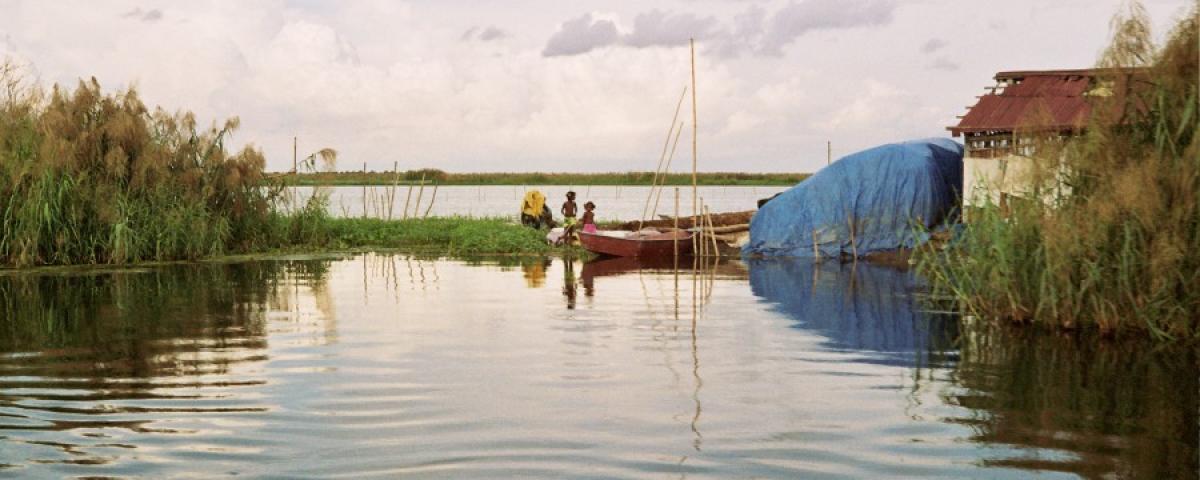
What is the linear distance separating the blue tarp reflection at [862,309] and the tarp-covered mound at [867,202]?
3.45 feet

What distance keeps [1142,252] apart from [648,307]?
18.7 ft

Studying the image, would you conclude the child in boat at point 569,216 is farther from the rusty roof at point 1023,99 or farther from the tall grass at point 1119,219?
the tall grass at point 1119,219

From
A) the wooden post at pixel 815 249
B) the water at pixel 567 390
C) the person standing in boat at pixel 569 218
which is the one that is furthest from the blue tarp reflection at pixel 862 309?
the person standing in boat at pixel 569 218

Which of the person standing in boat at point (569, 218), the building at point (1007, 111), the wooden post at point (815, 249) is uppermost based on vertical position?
the building at point (1007, 111)

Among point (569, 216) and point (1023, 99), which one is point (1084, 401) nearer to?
point (1023, 99)

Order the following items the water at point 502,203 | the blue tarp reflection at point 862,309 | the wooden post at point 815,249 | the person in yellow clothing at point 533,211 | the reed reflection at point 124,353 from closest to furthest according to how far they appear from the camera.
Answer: the reed reflection at point 124,353, the blue tarp reflection at point 862,309, the wooden post at point 815,249, the person in yellow clothing at point 533,211, the water at point 502,203

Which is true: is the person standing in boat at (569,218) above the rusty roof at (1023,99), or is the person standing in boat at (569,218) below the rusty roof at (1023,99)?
below

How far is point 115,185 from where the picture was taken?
776 inches

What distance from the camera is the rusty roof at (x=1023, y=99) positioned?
20484 mm

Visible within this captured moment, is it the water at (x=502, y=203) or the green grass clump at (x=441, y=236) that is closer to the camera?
the green grass clump at (x=441, y=236)

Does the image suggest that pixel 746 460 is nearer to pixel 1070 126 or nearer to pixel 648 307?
pixel 648 307

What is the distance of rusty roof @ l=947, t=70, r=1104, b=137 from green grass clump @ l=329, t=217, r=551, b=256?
8.24m

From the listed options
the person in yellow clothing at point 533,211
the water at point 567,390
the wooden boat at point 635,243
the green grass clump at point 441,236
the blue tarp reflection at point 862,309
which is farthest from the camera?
the person in yellow clothing at point 533,211

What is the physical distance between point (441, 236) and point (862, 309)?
42.5 feet
